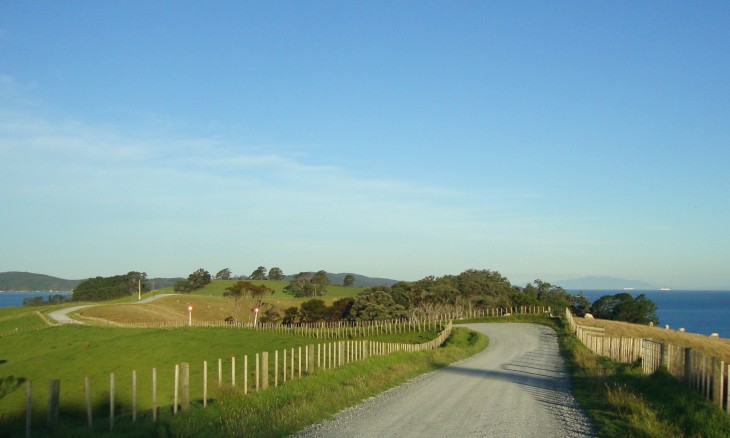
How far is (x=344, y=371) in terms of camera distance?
2252 cm

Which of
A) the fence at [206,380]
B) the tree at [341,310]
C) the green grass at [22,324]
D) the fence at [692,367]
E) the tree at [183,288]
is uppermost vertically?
the fence at [692,367]

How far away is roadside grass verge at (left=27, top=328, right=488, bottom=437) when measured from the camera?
13.3 metres

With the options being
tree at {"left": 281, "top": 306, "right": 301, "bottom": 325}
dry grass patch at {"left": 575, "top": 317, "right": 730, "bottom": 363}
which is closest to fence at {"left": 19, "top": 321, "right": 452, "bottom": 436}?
dry grass patch at {"left": 575, "top": 317, "right": 730, "bottom": 363}

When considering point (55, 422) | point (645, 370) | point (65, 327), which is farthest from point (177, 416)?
point (65, 327)

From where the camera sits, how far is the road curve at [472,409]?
13.0 m

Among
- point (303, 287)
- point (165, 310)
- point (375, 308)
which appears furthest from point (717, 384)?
point (303, 287)

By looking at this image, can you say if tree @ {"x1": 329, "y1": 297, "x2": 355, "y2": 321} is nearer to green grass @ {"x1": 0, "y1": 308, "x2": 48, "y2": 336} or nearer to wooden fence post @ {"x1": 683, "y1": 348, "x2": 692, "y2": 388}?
green grass @ {"x1": 0, "y1": 308, "x2": 48, "y2": 336}

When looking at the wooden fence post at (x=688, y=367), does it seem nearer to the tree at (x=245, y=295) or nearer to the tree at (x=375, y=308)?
the tree at (x=375, y=308)

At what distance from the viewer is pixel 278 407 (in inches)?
625

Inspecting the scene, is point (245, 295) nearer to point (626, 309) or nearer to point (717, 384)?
point (626, 309)

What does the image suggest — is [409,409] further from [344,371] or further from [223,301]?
[223,301]

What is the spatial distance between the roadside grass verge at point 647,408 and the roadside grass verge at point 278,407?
618 centimetres

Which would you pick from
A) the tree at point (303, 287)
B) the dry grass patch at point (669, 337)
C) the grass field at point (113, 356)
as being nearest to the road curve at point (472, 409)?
the grass field at point (113, 356)

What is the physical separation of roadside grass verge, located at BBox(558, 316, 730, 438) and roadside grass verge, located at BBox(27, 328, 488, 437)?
6176mm
